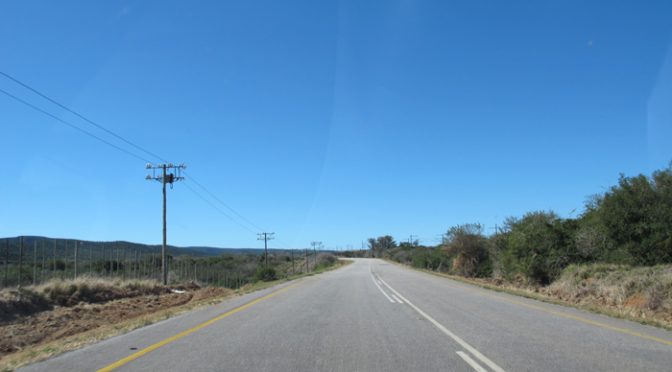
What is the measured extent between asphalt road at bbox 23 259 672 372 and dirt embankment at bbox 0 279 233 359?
4351 mm

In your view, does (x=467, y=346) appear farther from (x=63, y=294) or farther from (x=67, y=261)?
(x=67, y=261)

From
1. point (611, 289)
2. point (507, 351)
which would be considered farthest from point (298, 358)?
point (611, 289)

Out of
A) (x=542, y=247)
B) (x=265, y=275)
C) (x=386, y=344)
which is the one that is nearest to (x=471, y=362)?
(x=386, y=344)

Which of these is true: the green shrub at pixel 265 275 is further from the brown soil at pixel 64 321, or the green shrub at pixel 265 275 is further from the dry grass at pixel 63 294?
the brown soil at pixel 64 321

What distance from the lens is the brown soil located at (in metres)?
14.6

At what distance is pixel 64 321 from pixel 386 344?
1361 centimetres

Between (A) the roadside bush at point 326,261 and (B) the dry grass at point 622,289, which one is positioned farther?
(A) the roadside bush at point 326,261

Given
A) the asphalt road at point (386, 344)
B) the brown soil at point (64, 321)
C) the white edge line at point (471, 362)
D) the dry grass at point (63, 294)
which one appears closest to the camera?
the white edge line at point (471, 362)

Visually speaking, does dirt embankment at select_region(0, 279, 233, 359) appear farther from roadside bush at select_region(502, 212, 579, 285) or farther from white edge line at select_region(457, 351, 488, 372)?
roadside bush at select_region(502, 212, 579, 285)

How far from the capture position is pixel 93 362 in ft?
27.0

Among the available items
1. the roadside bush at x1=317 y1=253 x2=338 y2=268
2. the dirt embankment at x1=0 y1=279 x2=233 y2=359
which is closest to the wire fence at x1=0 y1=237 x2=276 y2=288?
the dirt embankment at x1=0 y1=279 x2=233 y2=359

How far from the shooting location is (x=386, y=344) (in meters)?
9.62

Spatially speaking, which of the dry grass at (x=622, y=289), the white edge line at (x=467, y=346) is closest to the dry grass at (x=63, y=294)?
the white edge line at (x=467, y=346)

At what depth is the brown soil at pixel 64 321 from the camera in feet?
47.8
